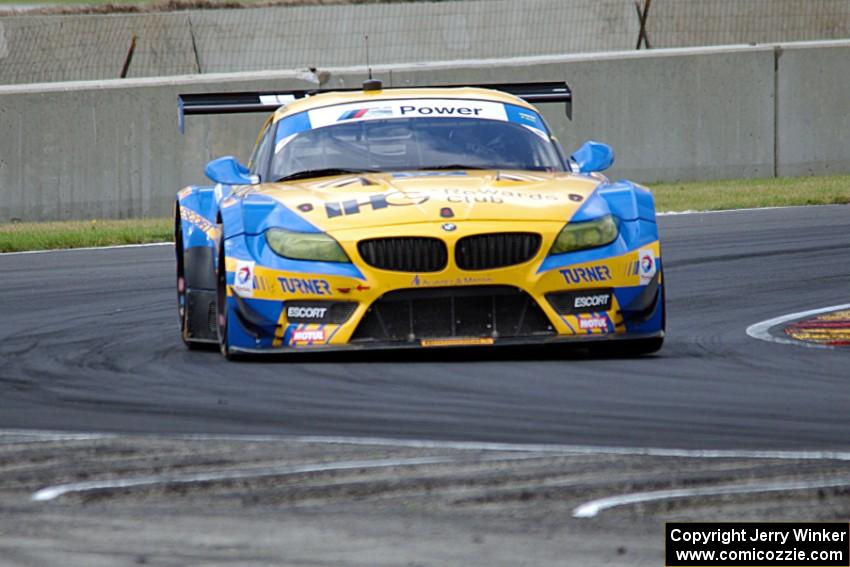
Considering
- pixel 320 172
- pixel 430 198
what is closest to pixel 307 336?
pixel 430 198

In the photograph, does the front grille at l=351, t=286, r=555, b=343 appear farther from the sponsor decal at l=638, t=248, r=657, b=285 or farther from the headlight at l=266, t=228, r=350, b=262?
the sponsor decal at l=638, t=248, r=657, b=285

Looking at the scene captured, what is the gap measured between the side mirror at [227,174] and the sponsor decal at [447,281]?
158cm

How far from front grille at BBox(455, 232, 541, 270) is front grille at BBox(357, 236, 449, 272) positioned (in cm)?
8

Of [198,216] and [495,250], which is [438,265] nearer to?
[495,250]

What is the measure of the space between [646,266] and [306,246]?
5.04ft

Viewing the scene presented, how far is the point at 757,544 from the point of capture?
4652 mm

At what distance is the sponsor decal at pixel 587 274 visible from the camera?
27.4ft

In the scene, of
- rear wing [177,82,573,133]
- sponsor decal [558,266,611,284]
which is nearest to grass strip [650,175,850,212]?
rear wing [177,82,573,133]

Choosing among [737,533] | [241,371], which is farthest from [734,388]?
[737,533]

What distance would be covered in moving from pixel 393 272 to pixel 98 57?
1828 cm

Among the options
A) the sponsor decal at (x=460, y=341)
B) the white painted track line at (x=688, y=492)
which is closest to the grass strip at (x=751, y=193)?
the sponsor decal at (x=460, y=341)

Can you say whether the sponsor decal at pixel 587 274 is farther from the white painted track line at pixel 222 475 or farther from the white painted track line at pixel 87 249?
the white painted track line at pixel 87 249

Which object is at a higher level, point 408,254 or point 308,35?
point 308,35

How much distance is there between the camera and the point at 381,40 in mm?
28625
